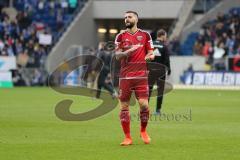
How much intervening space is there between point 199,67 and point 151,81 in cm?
2212

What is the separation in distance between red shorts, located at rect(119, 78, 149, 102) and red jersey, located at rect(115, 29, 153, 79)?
9cm

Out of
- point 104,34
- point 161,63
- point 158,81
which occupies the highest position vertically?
point 161,63

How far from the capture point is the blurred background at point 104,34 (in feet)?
138

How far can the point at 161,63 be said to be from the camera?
20.6 m

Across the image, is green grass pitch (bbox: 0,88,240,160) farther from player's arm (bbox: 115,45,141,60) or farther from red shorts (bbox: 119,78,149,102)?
player's arm (bbox: 115,45,141,60)

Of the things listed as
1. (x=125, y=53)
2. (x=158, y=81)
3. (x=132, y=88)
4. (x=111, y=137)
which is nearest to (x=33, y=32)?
(x=158, y=81)

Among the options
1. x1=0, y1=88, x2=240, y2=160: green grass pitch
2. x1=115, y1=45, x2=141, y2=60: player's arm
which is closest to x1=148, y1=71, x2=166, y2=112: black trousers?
x1=0, y1=88, x2=240, y2=160: green grass pitch

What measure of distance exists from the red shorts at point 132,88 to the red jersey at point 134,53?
0.09 metres

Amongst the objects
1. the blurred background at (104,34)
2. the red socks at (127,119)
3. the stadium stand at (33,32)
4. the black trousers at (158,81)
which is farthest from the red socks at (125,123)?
the stadium stand at (33,32)

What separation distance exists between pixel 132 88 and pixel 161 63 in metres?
7.41

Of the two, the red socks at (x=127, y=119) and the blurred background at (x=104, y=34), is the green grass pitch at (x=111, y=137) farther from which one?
the blurred background at (x=104, y=34)

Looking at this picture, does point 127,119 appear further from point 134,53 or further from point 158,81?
point 158,81

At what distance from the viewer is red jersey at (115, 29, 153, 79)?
13.2m

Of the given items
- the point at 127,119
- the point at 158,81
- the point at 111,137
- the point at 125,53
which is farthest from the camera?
the point at 158,81
